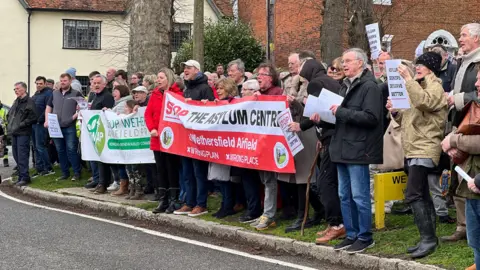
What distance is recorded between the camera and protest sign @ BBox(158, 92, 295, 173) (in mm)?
10141

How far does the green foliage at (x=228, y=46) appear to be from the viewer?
34.9 m

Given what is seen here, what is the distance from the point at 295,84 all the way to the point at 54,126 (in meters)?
7.66

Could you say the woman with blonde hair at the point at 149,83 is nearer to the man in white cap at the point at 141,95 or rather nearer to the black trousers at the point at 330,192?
the man in white cap at the point at 141,95

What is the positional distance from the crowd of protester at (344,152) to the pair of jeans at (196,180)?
15mm

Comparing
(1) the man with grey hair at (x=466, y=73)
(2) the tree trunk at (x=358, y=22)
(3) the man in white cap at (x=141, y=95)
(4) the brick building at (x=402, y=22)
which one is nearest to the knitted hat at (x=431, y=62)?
(1) the man with grey hair at (x=466, y=73)

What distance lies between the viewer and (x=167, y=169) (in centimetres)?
1209

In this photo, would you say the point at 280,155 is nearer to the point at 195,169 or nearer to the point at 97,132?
the point at 195,169

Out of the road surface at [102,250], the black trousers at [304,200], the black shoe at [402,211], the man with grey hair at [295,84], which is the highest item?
the man with grey hair at [295,84]

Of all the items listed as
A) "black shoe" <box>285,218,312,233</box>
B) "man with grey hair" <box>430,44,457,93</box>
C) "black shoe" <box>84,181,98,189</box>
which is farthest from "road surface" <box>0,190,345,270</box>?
"man with grey hair" <box>430,44,457,93</box>

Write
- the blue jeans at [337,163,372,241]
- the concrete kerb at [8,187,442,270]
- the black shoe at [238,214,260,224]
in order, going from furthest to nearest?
1. the black shoe at [238,214,260,224]
2. the blue jeans at [337,163,372,241]
3. the concrete kerb at [8,187,442,270]

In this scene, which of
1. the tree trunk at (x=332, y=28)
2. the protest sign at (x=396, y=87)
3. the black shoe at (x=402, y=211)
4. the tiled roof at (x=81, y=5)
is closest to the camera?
the protest sign at (x=396, y=87)

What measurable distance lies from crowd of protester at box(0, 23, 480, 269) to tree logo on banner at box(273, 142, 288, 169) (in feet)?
0.58

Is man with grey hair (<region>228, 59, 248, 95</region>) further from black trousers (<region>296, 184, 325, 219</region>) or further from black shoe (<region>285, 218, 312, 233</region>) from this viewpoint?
black shoe (<region>285, 218, 312, 233</region>)

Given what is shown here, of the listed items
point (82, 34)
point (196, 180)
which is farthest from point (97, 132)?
point (82, 34)
